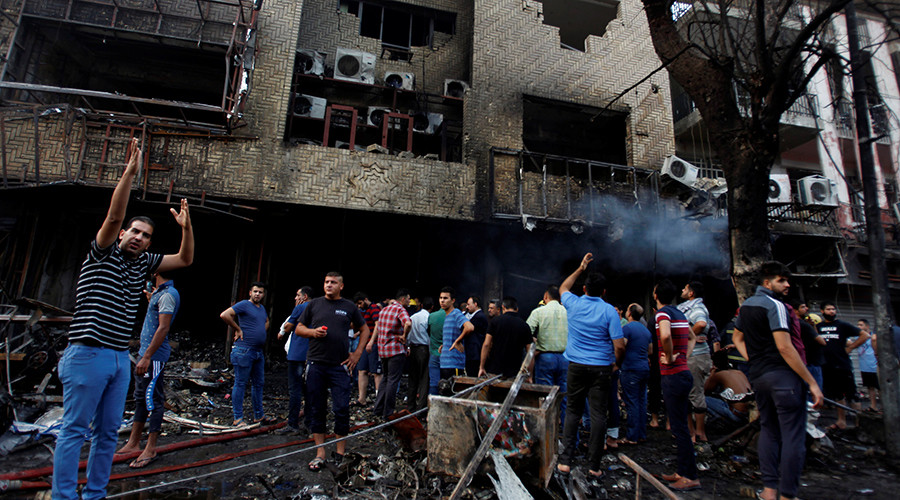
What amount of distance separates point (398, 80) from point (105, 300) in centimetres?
1020

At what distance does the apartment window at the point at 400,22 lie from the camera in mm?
12734

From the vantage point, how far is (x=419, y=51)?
498 inches

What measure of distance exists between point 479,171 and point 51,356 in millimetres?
9029

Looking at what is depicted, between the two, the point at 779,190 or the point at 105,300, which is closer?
the point at 105,300

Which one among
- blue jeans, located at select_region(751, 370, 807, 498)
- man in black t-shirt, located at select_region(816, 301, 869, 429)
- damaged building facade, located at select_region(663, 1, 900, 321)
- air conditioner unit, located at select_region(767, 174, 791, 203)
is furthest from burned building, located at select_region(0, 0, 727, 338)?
blue jeans, located at select_region(751, 370, 807, 498)

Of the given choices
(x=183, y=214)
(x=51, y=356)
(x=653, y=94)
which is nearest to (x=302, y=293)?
(x=183, y=214)

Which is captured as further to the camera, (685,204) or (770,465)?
(685,204)

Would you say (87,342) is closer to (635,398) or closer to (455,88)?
(635,398)

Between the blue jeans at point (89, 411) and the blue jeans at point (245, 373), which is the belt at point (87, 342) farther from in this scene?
the blue jeans at point (245, 373)

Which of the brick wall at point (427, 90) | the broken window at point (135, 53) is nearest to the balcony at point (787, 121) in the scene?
the brick wall at point (427, 90)

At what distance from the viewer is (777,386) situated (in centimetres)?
348

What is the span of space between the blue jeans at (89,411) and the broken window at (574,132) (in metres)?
11.7

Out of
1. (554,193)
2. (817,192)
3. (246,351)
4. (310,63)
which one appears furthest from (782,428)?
(817,192)

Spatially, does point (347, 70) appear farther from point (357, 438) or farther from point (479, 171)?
point (357, 438)
